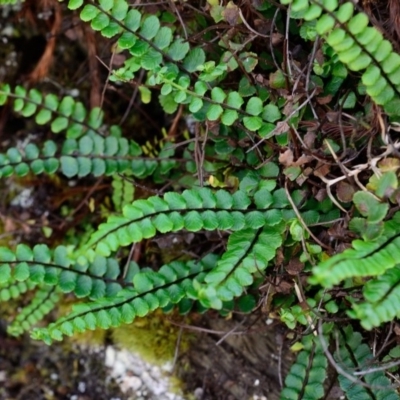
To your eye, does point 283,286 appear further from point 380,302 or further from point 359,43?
point 359,43

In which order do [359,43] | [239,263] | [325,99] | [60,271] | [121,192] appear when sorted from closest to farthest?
[359,43]
[239,263]
[325,99]
[60,271]
[121,192]

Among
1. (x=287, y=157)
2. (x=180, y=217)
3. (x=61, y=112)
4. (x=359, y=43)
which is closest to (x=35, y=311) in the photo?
(x=61, y=112)

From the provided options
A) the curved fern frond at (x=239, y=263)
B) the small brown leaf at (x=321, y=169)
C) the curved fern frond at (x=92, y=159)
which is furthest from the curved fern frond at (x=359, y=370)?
the curved fern frond at (x=92, y=159)

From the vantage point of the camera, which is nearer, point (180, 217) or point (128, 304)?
point (180, 217)

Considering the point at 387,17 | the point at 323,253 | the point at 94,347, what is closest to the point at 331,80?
the point at 387,17

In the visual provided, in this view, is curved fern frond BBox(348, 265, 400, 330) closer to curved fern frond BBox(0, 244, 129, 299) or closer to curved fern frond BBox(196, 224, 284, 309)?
curved fern frond BBox(196, 224, 284, 309)

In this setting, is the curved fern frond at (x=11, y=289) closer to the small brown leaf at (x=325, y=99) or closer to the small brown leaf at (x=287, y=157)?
the small brown leaf at (x=287, y=157)
